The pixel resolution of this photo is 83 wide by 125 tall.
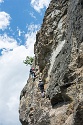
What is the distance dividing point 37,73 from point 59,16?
842 cm

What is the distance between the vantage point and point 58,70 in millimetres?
35469

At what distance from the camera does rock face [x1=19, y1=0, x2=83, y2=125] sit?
30375 millimetres

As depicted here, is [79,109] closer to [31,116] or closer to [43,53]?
[31,116]

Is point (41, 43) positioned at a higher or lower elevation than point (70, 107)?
higher

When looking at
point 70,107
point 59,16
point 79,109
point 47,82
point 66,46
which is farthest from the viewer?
point 59,16

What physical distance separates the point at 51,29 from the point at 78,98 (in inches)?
776

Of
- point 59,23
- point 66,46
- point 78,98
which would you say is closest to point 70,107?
point 78,98

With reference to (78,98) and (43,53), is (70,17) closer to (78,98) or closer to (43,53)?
(43,53)

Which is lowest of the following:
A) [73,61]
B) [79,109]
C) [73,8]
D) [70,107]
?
[79,109]

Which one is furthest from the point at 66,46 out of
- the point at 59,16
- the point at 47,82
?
the point at 59,16

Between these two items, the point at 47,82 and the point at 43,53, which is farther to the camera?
the point at 43,53

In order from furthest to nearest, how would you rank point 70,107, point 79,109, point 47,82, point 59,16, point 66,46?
point 59,16
point 47,82
point 66,46
point 70,107
point 79,109

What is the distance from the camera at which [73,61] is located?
31.8m

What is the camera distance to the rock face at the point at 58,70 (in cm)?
3038
